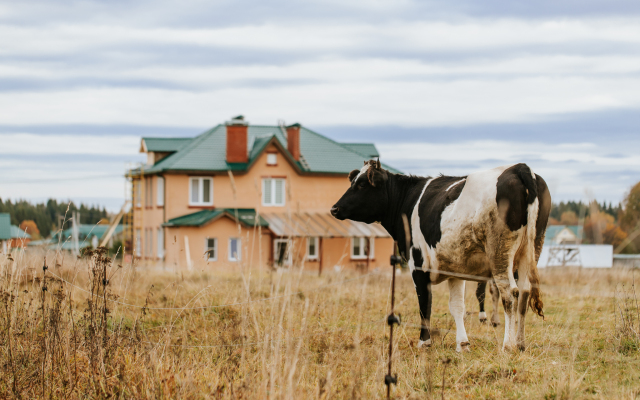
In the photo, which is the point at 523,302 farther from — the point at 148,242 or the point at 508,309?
the point at 148,242

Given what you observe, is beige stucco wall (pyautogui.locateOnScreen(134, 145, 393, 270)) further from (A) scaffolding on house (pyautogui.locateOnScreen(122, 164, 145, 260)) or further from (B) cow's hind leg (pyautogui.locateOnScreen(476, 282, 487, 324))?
(B) cow's hind leg (pyautogui.locateOnScreen(476, 282, 487, 324))

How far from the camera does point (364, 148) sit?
4006 cm

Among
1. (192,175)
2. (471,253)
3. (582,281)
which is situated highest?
(192,175)

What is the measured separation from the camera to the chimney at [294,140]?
3559 centimetres

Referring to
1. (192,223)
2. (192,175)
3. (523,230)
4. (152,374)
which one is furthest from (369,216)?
(192,175)

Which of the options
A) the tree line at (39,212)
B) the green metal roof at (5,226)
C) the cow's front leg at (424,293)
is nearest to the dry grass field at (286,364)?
the cow's front leg at (424,293)

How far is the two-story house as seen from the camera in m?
32.1

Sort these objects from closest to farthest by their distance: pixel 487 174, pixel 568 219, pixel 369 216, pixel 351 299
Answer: pixel 568 219, pixel 487 174, pixel 369 216, pixel 351 299

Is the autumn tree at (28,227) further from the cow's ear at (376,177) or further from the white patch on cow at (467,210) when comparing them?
the white patch on cow at (467,210)

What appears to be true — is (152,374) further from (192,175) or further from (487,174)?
(192,175)

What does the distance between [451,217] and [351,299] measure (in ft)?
14.9

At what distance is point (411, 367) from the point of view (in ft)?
19.0

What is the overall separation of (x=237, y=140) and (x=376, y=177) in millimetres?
26568

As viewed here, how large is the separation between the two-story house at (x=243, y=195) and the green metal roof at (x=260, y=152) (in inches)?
2.3
